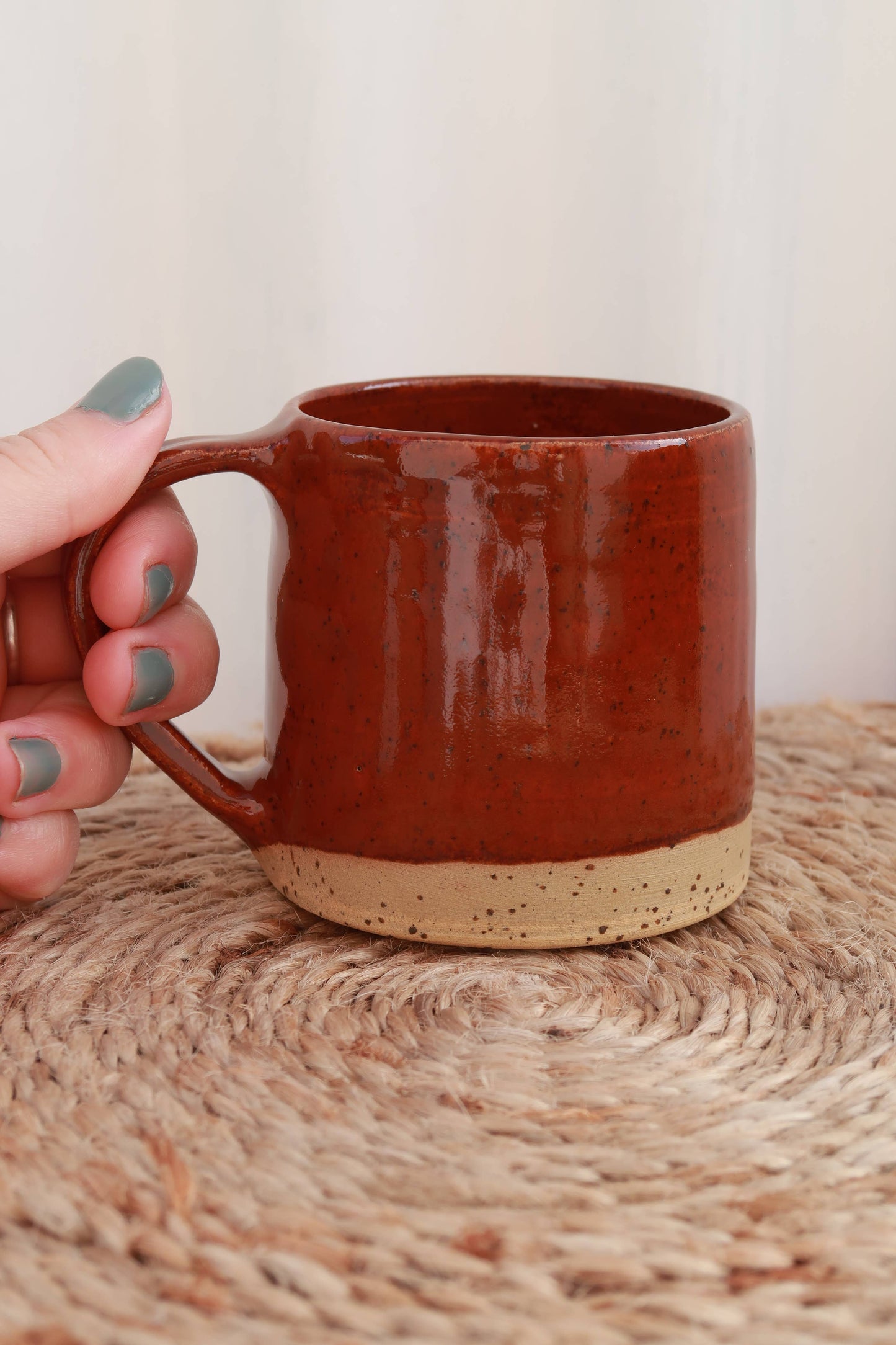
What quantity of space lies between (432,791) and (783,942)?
19cm

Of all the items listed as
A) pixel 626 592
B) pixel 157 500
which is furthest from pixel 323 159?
pixel 626 592

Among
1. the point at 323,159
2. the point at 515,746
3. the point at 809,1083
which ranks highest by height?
the point at 323,159

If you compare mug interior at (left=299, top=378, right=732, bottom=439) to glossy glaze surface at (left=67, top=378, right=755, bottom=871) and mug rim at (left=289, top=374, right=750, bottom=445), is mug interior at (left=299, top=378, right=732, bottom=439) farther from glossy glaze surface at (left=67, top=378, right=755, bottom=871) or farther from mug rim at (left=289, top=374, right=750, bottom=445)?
glossy glaze surface at (left=67, top=378, right=755, bottom=871)

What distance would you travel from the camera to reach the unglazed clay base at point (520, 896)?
610 millimetres

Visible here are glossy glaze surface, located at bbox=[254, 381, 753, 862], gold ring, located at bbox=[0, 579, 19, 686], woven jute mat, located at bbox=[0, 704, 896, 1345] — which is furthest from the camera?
gold ring, located at bbox=[0, 579, 19, 686]

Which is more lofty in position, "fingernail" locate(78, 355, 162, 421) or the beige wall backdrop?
the beige wall backdrop

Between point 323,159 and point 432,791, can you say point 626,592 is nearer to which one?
point 432,791

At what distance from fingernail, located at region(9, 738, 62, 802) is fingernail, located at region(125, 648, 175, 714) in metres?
0.04

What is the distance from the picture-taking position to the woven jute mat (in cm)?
42

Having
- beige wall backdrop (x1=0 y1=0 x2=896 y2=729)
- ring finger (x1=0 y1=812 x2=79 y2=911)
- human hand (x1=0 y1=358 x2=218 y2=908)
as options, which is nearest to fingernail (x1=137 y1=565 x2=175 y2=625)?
human hand (x1=0 y1=358 x2=218 y2=908)

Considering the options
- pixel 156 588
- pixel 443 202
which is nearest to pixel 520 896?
pixel 156 588

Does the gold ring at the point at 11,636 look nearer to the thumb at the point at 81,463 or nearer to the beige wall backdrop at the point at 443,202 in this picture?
the thumb at the point at 81,463

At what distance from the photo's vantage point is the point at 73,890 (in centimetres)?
71

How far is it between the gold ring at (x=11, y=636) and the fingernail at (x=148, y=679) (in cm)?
12
